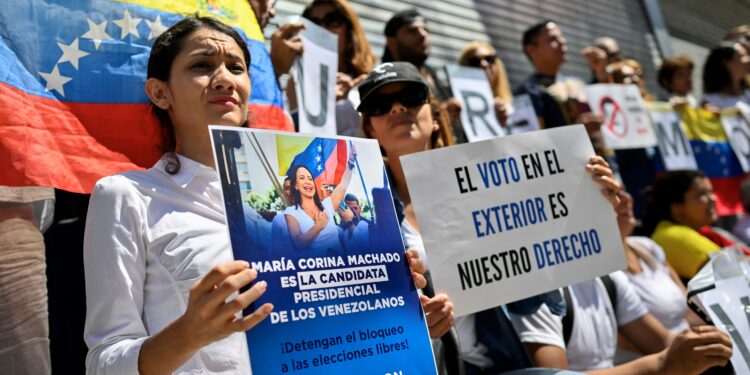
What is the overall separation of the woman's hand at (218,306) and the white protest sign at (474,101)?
3080 millimetres

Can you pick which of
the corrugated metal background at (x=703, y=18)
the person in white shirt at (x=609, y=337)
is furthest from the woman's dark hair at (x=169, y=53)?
the corrugated metal background at (x=703, y=18)

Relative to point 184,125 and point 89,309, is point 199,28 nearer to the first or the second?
point 184,125

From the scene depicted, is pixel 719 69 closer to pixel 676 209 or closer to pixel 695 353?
pixel 676 209

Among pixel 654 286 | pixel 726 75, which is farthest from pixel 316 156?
pixel 726 75

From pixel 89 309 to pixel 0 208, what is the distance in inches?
29.1

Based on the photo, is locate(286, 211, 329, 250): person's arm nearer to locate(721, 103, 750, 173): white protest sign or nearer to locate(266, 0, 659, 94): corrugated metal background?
locate(266, 0, 659, 94): corrugated metal background

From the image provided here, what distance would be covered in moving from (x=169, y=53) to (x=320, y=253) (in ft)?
2.34

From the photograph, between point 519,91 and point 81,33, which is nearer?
point 81,33

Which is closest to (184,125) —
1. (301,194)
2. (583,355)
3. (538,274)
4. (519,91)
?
(301,194)

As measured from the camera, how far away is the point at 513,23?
853 cm

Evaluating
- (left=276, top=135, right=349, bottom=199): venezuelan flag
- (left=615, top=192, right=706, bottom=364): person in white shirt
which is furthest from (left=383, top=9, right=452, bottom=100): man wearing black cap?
(left=276, top=135, right=349, bottom=199): venezuelan flag

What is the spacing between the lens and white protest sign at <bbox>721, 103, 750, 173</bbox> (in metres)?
6.64

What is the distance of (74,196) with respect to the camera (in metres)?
2.63

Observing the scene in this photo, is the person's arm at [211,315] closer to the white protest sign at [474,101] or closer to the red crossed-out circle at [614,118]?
the white protest sign at [474,101]
